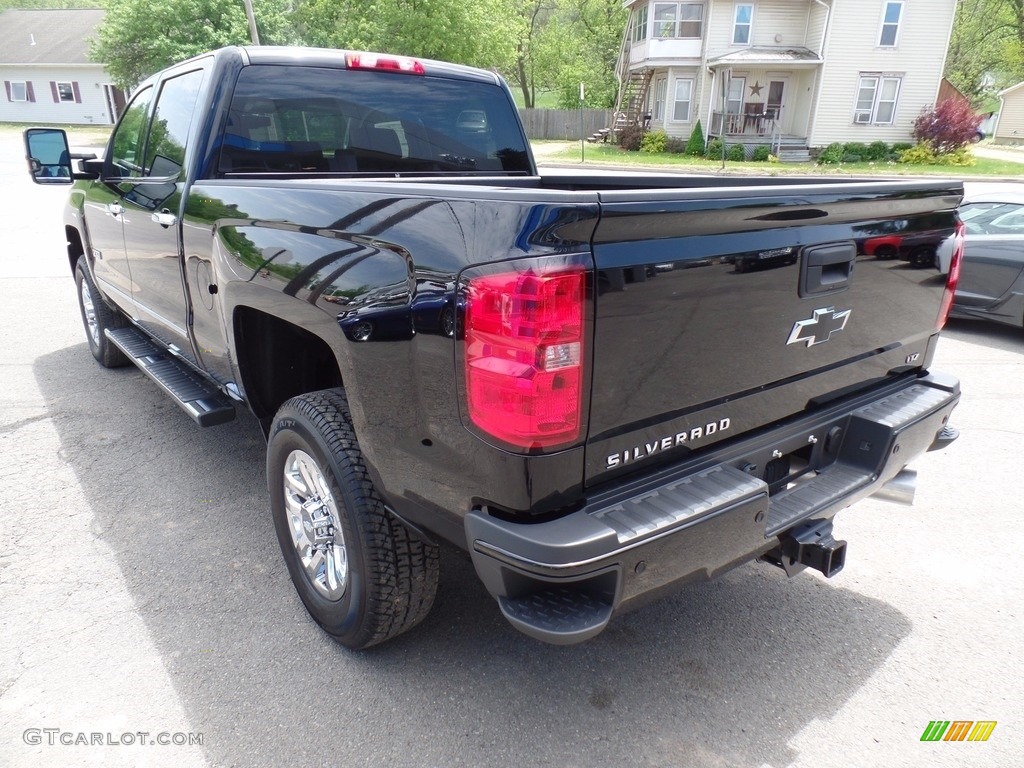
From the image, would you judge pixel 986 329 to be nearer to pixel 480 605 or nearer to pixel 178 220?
pixel 480 605

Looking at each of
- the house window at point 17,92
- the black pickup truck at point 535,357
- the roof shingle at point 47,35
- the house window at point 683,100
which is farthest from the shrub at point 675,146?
the house window at point 17,92

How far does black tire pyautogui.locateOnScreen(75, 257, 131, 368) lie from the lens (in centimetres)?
539

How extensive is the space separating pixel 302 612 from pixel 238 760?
73 cm

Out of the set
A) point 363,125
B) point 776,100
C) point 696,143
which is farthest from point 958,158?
point 363,125

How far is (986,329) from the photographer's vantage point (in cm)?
737

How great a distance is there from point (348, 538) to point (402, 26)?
35.1 m

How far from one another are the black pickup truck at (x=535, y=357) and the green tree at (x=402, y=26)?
32.1m

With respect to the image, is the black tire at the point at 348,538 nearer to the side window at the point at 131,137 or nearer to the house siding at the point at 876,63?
the side window at the point at 131,137

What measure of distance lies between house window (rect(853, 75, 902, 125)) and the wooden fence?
14.7 metres

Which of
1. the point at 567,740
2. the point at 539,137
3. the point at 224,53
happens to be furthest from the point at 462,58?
the point at 567,740

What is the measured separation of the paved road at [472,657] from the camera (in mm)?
2281

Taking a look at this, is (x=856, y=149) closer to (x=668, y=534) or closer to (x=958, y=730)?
(x=958, y=730)

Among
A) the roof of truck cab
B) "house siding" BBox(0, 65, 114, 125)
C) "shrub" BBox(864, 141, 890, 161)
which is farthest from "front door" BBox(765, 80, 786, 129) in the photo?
"house siding" BBox(0, 65, 114, 125)

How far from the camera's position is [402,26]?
108 ft
